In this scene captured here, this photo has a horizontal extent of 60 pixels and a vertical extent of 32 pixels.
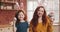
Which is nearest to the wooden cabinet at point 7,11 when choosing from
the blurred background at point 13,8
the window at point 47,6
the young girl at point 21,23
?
the blurred background at point 13,8

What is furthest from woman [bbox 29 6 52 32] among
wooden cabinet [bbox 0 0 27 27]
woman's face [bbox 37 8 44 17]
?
wooden cabinet [bbox 0 0 27 27]

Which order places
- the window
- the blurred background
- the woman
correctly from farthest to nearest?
the window → the blurred background → the woman

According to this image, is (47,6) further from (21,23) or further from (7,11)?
(21,23)

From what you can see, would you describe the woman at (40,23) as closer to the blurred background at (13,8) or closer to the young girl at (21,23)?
the young girl at (21,23)

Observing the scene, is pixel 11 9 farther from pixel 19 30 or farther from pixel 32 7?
pixel 19 30

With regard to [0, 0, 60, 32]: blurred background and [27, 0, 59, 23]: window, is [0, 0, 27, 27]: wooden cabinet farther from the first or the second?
[27, 0, 59, 23]: window

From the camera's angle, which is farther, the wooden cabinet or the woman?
the wooden cabinet

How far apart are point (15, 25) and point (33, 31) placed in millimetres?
220

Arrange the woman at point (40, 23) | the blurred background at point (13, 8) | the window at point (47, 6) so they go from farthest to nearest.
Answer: the window at point (47, 6), the blurred background at point (13, 8), the woman at point (40, 23)

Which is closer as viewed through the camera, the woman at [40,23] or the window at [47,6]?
the woman at [40,23]

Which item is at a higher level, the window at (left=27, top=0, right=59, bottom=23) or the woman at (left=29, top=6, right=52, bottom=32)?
the window at (left=27, top=0, right=59, bottom=23)

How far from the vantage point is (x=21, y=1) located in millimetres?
2369

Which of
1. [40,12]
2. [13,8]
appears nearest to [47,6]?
[13,8]

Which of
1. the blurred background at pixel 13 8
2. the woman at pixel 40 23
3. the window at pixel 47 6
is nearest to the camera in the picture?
the woman at pixel 40 23
